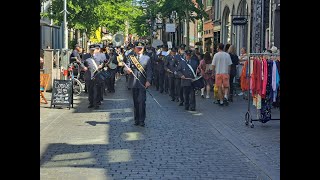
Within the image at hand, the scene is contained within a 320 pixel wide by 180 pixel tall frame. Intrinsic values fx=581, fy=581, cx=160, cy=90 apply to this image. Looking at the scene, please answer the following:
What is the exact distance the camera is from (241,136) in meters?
11.3

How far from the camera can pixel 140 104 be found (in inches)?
502

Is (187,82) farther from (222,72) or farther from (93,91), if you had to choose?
(93,91)

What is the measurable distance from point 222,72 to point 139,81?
207 inches

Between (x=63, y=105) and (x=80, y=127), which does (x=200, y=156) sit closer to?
(x=80, y=127)

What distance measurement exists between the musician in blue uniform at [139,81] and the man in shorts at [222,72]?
4.84 metres

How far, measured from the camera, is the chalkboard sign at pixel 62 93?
16406 millimetres

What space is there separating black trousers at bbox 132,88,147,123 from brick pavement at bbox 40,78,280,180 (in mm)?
272

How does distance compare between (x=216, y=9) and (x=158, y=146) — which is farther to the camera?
(x=216, y=9)

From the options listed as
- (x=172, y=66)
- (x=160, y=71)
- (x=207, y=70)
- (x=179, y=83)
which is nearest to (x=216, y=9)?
(x=160, y=71)

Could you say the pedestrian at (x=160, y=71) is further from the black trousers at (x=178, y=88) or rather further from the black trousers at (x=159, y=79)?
the black trousers at (x=178, y=88)

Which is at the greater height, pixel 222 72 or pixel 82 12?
pixel 82 12
